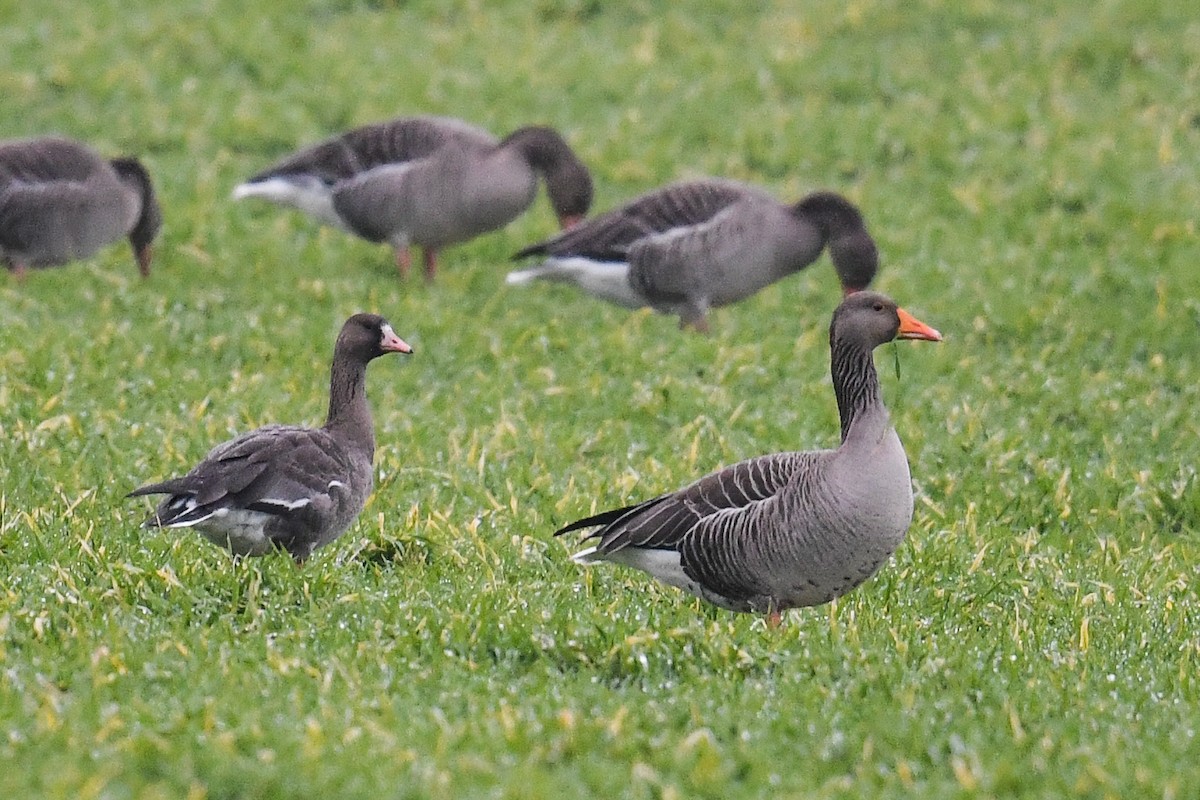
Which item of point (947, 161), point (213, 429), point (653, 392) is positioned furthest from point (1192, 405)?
point (213, 429)


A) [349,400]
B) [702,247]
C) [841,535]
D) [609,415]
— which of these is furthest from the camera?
[702,247]

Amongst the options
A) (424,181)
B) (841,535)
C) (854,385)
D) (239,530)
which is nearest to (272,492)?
(239,530)

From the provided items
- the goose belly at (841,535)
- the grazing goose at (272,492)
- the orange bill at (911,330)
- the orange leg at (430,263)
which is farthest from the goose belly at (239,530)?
the orange leg at (430,263)

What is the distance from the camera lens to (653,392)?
35.1 feet

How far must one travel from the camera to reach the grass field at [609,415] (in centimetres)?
549

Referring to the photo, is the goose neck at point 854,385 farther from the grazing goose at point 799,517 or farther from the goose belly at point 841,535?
the goose belly at point 841,535

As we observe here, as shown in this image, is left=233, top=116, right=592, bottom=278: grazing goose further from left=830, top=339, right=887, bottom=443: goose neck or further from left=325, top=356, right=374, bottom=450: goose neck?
left=830, top=339, right=887, bottom=443: goose neck

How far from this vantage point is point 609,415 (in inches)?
416

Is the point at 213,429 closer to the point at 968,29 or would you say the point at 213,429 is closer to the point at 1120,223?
the point at 1120,223

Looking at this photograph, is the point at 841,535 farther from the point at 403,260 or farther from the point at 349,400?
the point at 403,260

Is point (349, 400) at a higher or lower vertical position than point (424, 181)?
higher

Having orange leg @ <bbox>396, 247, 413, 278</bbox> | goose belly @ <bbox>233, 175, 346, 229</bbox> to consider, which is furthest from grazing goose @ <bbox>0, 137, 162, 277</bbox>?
orange leg @ <bbox>396, 247, 413, 278</bbox>

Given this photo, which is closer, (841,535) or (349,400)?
(841,535)

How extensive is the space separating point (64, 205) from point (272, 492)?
6.08 meters
